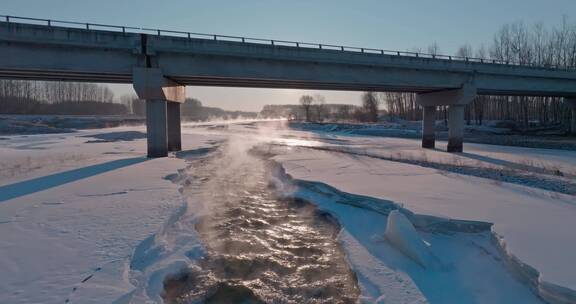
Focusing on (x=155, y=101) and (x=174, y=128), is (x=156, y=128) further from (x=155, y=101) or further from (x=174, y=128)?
(x=174, y=128)

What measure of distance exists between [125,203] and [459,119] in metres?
29.5

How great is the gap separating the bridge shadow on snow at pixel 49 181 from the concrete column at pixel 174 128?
9.47 metres

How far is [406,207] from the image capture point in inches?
323

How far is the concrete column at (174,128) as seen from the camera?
26.3 m

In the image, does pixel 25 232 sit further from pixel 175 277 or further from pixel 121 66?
pixel 121 66

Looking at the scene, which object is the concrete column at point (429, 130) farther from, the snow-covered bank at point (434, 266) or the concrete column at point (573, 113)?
the snow-covered bank at point (434, 266)

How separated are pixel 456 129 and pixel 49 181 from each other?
30.5m

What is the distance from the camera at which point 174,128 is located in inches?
1045

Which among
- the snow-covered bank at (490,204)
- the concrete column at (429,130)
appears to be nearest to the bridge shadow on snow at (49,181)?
the snow-covered bank at (490,204)

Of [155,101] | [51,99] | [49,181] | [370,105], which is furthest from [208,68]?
[51,99]

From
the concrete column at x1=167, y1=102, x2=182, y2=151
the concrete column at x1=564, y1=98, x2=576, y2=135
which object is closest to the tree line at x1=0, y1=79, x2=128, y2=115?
the concrete column at x1=167, y1=102, x2=182, y2=151

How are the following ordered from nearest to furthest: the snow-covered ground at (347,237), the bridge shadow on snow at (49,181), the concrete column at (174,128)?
the snow-covered ground at (347,237) → the bridge shadow on snow at (49,181) → the concrete column at (174,128)

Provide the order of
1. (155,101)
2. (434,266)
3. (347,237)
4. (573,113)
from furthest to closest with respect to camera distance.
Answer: (573,113) < (155,101) < (347,237) < (434,266)

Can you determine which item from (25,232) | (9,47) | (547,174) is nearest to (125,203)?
(25,232)
